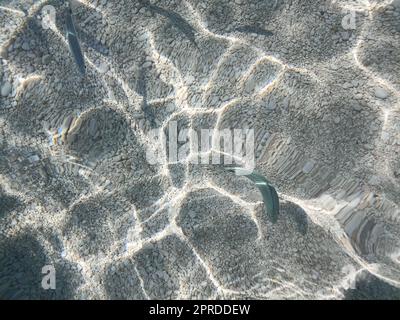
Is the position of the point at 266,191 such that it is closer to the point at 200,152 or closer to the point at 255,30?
the point at 200,152

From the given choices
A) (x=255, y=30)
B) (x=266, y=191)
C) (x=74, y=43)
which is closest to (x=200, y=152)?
(x=266, y=191)

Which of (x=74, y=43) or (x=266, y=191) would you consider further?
(x=74, y=43)

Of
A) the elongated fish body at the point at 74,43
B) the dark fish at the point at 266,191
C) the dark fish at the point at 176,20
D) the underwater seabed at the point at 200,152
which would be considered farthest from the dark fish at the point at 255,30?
the elongated fish body at the point at 74,43

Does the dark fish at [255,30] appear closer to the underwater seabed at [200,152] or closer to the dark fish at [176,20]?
the underwater seabed at [200,152]

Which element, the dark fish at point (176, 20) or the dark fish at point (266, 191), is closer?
the dark fish at point (266, 191)

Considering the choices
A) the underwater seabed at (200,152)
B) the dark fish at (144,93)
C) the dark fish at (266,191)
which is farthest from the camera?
the dark fish at (144,93)

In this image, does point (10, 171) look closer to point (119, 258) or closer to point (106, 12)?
point (119, 258)

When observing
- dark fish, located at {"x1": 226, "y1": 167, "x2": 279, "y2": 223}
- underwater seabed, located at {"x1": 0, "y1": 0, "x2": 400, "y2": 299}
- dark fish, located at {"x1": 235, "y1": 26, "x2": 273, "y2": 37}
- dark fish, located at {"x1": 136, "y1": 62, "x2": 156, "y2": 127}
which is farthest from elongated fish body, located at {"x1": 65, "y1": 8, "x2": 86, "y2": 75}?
dark fish, located at {"x1": 226, "y1": 167, "x2": 279, "y2": 223}
